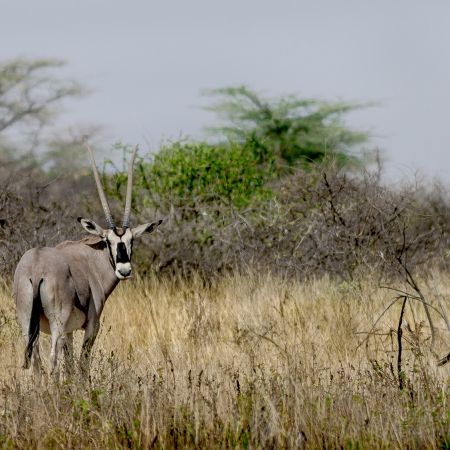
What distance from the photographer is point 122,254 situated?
326 inches

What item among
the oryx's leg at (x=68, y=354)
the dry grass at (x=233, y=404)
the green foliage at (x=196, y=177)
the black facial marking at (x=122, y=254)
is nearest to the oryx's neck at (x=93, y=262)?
the black facial marking at (x=122, y=254)

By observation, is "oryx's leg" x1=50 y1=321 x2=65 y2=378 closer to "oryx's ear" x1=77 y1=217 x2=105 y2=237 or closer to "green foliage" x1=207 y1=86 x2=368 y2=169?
"oryx's ear" x1=77 y1=217 x2=105 y2=237

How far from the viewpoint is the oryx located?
7598 mm

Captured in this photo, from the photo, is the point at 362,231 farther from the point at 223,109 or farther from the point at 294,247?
the point at 223,109

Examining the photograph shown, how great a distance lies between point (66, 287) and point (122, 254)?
2.31ft

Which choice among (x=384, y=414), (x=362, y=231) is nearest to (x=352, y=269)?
(x=362, y=231)

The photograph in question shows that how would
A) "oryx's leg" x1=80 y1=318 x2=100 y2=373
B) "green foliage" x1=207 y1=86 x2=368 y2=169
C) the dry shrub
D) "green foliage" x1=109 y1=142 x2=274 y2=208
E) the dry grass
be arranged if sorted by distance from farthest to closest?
"green foliage" x1=207 y1=86 x2=368 y2=169
"green foliage" x1=109 y1=142 x2=274 y2=208
the dry shrub
"oryx's leg" x1=80 y1=318 x2=100 y2=373
the dry grass

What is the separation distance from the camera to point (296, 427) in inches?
214

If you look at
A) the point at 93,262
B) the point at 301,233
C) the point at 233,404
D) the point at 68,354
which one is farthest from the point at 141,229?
the point at 301,233

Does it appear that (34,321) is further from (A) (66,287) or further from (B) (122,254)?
(B) (122,254)

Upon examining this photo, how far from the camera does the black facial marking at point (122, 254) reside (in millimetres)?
8273

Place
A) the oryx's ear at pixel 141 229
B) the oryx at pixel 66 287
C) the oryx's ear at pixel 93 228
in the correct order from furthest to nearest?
the oryx's ear at pixel 141 229, the oryx's ear at pixel 93 228, the oryx at pixel 66 287

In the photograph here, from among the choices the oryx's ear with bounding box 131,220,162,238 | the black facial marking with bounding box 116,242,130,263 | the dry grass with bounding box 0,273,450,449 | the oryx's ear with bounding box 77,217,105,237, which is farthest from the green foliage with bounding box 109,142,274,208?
the dry grass with bounding box 0,273,450,449

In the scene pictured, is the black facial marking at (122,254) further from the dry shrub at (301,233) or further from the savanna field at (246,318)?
the dry shrub at (301,233)
